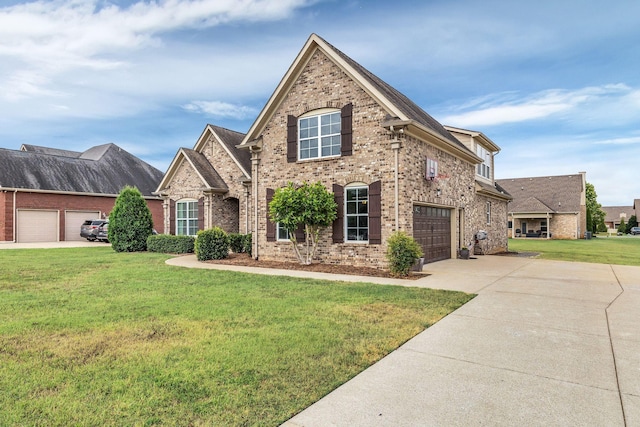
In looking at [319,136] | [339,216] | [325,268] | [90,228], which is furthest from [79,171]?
[325,268]

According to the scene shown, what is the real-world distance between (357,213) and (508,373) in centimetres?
875

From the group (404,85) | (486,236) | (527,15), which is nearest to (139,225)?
(404,85)

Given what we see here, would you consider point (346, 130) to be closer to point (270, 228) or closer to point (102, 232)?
point (270, 228)

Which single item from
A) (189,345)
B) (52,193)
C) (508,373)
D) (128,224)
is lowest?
(508,373)

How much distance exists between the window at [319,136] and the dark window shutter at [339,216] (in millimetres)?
1315

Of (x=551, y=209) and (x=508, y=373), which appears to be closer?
(x=508, y=373)

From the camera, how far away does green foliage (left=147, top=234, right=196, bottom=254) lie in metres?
18.6

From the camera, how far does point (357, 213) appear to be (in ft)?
41.2

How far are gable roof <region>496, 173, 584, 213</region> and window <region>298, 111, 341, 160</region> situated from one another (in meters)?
32.8

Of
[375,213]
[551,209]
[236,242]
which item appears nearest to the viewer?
[375,213]

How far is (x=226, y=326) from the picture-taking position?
5.48 m

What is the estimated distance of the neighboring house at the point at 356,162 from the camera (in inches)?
471

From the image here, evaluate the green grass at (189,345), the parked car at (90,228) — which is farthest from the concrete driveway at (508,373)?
the parked car at (90,228)

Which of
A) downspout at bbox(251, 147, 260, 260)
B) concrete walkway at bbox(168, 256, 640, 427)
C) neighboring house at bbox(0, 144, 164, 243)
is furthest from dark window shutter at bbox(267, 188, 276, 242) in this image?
neighboring house at bbox(0, 144, 164, 243)
